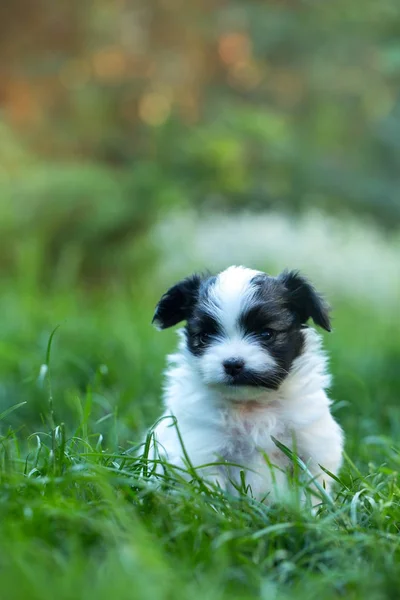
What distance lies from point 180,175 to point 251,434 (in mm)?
10222

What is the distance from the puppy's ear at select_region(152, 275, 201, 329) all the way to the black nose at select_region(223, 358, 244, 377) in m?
0.62

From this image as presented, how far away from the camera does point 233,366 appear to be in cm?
392

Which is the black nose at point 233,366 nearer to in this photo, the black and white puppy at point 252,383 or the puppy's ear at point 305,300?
the black and white puppy at point 252,383

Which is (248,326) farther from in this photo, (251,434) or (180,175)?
(180,175)

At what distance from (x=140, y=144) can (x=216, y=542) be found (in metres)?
12.3

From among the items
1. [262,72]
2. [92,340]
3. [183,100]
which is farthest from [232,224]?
[92,340]

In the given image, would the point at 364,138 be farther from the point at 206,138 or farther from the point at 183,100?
the point at 206,138

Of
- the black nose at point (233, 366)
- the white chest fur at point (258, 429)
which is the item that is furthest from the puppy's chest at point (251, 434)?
the black nose at point (233, 366)

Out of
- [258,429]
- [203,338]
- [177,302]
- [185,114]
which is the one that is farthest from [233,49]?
[258,429]

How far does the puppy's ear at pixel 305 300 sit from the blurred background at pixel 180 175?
161 cm

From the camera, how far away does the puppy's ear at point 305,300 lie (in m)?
4.34

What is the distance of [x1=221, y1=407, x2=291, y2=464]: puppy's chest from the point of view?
13.3ft

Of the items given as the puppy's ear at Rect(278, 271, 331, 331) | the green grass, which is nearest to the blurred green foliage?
the puppy's ear at Rect(278, 271, 331, 331)

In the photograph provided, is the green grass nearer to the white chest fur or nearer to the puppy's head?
the white chest fur
